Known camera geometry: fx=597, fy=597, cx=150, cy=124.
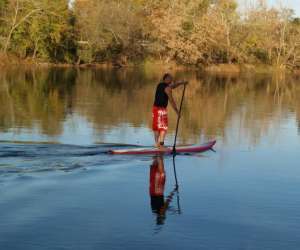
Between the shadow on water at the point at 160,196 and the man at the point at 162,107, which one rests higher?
the man at the point at 162,107

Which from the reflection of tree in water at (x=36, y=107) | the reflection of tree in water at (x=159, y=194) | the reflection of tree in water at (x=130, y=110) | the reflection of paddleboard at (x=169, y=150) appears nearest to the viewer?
the reflection of tree in water at (x=159, y=194)

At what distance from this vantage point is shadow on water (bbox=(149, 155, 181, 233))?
28.3 feet

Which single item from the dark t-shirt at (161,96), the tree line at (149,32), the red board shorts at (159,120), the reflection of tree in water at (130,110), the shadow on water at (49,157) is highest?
the tree line at (149,32)

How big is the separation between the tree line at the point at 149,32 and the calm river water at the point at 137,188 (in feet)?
158

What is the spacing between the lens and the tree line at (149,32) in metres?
66.9

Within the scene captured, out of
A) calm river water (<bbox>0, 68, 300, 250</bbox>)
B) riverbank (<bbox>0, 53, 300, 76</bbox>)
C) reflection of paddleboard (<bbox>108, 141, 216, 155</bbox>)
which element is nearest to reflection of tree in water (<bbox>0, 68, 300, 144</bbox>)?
calm river water (<bbox>0, 68, 300, 250</bbox>)

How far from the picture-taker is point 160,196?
9820 mm

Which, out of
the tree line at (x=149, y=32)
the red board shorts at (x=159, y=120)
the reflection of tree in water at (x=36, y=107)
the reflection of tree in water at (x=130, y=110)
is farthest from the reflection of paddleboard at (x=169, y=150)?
the tree line at (x=149, y=32)

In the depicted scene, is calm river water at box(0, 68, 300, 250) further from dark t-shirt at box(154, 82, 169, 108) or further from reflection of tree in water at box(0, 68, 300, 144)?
dark t-shirt at box(154, 82, 169, 108)

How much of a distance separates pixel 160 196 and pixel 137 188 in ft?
2.11

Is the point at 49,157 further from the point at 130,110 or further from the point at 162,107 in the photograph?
the point at 130,110

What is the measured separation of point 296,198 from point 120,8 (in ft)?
223

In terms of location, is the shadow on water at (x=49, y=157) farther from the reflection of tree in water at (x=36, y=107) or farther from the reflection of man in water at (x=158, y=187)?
the reflection of tree in water at (x=36, y=107)

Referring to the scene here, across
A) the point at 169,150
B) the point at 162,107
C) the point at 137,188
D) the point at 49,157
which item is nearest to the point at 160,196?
the point at 137,188
